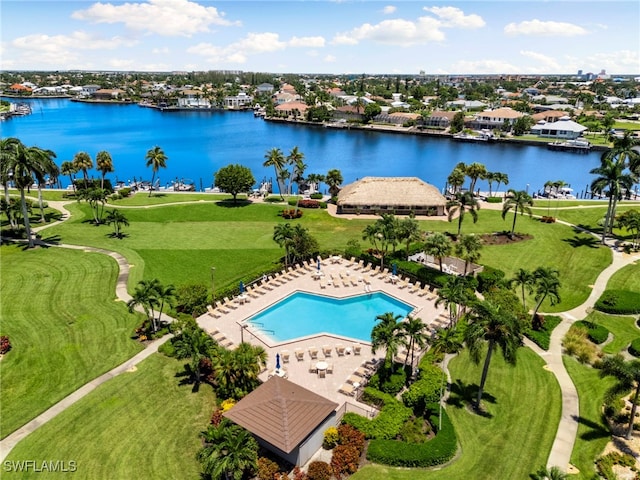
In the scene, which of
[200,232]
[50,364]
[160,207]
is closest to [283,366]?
[50,364]

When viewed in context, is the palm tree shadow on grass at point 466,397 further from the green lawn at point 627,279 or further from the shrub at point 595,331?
the green lawn at point 627,279

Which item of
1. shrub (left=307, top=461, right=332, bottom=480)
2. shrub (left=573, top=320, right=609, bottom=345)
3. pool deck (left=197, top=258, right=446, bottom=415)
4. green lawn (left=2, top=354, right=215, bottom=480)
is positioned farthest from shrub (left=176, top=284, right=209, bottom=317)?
shrub (left=573, top=320, right=609, bottom=345)

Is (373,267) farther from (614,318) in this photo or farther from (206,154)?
(206,154)

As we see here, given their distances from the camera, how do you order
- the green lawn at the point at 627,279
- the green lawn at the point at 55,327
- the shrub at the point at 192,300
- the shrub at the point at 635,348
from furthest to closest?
1. the green lawn at the point at 627,279
2. the shrub at the point at 192,300
3. the shrub at the point at 635,348
4. the green lawn at the point at 55,327

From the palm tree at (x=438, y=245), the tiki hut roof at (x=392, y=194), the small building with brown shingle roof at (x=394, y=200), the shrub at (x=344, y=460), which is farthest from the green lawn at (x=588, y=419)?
the tiki hut roof at (x=392, y=194)

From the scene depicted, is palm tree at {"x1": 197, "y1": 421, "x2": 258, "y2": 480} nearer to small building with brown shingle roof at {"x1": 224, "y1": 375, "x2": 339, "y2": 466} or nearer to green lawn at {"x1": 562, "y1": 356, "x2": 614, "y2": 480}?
small building with brown shingle roof at {"x1": 224, "y1": 375, "x2": 339, "y2": 466}

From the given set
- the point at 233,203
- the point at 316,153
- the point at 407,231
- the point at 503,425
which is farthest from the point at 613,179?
the point at 316,153
